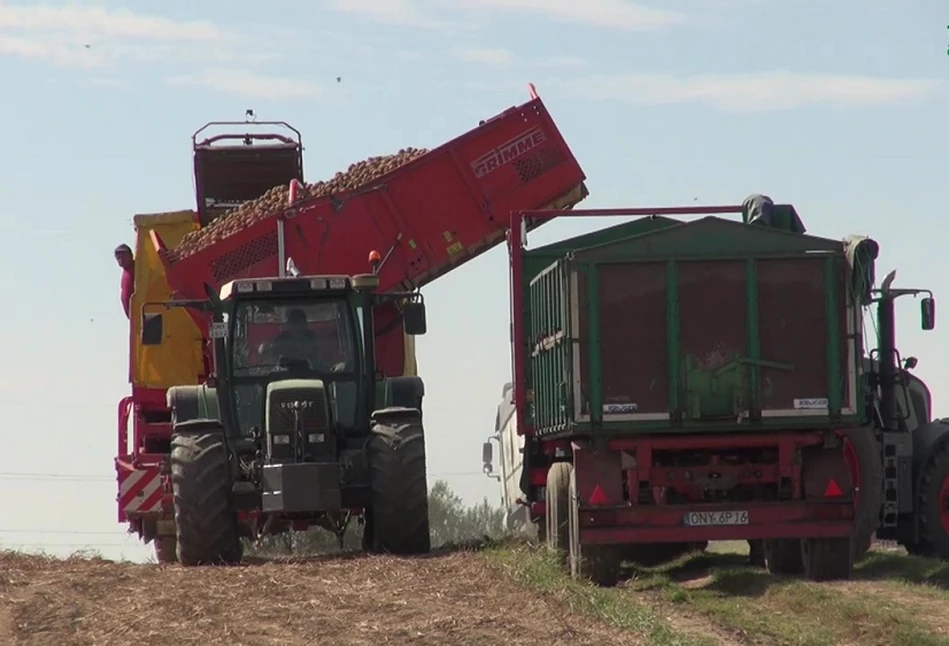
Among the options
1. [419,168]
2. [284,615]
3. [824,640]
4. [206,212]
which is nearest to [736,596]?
[824,640]

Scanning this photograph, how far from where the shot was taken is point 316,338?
17.5 meters

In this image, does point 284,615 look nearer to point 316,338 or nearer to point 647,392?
point 647,392

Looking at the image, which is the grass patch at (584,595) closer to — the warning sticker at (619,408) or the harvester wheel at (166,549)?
the warning sticker at (619,408)

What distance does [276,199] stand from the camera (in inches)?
784

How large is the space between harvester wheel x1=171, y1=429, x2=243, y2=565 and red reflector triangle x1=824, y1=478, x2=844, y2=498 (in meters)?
5.13

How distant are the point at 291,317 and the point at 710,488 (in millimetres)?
4625

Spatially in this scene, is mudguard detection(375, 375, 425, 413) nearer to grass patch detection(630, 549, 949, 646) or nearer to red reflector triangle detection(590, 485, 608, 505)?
grass patch detection(630, 549, 949, 646)

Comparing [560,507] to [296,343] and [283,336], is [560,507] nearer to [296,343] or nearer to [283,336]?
[296,343]

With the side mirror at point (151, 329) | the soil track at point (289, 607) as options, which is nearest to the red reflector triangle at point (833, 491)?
the soil track at point (289, 607)

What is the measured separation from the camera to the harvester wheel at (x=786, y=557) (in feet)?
52.6

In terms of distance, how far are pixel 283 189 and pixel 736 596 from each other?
26.5 feet

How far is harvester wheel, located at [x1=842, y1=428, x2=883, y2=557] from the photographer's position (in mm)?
15914

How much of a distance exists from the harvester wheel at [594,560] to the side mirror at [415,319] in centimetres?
274

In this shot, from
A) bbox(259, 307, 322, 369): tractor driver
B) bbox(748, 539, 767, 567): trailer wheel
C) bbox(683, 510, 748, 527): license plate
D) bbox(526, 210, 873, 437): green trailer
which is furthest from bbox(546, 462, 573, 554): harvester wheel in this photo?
bbox(259, 307, 322, 369): tractor driver
